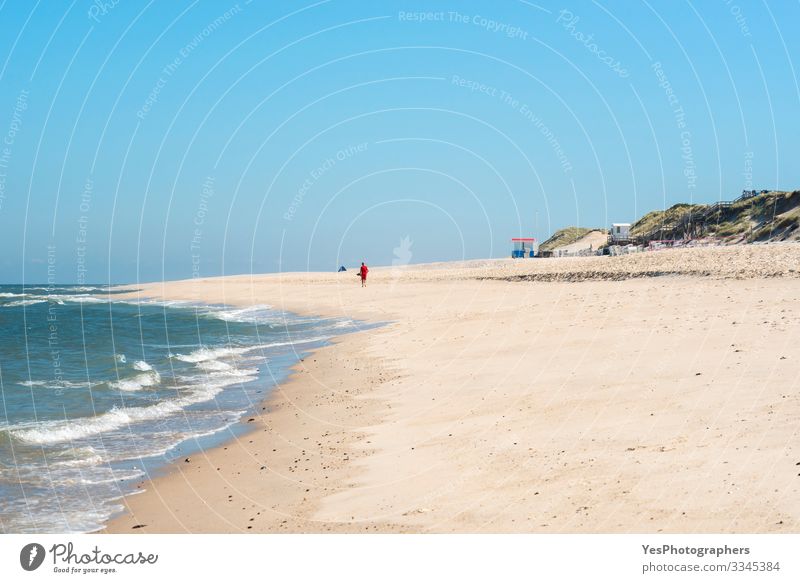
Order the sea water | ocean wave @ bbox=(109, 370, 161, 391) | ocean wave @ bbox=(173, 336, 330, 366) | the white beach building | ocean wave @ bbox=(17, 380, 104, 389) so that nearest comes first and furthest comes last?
the sea water
ocean wave @ bbox=(109, 370, 161, 391)
ocean wave @ bbox=(17, 380, 104, 389)
ocean wave @ bbox=(173, 336, 330, 366)
the white beach building

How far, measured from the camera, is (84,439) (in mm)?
16000

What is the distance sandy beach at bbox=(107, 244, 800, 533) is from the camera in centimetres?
837

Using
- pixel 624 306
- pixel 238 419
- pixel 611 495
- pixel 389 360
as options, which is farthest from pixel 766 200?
pixel 611 495

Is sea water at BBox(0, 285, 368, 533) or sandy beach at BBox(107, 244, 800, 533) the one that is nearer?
sandy beach at BBox(107, 244, 800, 533)

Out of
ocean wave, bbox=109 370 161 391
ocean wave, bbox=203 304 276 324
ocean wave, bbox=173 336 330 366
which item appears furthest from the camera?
ocean wave, bbox=203 304 276 324

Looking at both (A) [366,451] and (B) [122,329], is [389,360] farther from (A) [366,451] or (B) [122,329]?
(B) [122,329]

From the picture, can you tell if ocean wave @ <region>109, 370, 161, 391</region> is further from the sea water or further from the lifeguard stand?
the lifeguard stand

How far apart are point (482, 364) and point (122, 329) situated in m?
31.5
